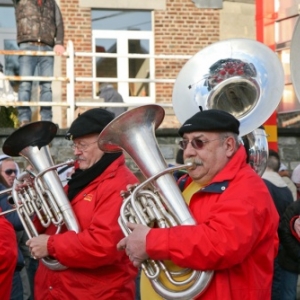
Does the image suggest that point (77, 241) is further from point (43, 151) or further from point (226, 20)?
point (226, 20)

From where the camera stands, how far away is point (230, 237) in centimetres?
363

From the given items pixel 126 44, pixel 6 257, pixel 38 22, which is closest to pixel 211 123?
pixel 6 257

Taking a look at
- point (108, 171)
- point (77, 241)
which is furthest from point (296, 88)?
point (77, 241)

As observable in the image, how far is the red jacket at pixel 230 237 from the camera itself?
363 cm

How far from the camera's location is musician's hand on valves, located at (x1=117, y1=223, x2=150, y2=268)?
372 centimetres

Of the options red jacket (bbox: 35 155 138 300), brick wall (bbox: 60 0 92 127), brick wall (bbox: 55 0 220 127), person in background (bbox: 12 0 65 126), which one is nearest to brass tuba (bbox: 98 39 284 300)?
red jacket (bbox: 35 155 138 300)

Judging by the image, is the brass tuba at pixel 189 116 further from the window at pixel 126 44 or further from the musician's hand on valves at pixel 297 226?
the window at pixel 126 44

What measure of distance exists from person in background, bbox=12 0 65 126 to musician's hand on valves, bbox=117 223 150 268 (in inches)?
272

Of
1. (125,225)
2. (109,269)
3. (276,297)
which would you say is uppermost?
(125,225)

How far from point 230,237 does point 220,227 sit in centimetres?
6

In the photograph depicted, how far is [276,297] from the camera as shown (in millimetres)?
7309

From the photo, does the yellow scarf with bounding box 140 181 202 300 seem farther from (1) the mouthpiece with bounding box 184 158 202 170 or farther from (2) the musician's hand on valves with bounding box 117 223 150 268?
(2) the musician's hand on valves with bounding box 117 223 150 268

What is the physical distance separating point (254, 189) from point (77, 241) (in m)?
1.09

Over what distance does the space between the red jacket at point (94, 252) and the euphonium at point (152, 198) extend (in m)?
0.49
